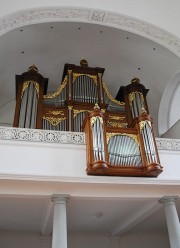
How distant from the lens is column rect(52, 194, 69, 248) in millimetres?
5281

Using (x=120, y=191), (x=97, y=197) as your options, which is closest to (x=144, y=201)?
(x=120, y=191)

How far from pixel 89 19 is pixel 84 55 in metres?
1.99

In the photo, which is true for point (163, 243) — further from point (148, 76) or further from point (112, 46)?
point (112, 46)

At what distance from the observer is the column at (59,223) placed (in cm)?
528

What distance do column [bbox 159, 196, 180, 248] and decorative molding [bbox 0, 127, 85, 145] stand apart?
7.04ft

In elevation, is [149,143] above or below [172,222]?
above

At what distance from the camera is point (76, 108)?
26.4 ft

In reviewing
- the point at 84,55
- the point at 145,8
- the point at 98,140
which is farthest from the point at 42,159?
the point at 84,55

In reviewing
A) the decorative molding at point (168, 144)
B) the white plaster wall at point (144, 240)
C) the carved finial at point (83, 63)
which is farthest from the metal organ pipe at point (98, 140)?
the white plaster wall at point (144, 240)

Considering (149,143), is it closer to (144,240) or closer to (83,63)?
(83,63)

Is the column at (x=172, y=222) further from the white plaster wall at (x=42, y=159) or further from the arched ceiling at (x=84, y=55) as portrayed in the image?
the arched ceiling at (x=84, y=55)

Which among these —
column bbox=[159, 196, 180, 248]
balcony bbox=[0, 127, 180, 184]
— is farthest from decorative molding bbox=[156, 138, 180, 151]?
column bbox=[159, 196, 180, 248]

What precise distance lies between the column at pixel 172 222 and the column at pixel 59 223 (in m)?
2.08

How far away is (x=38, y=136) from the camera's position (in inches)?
232
